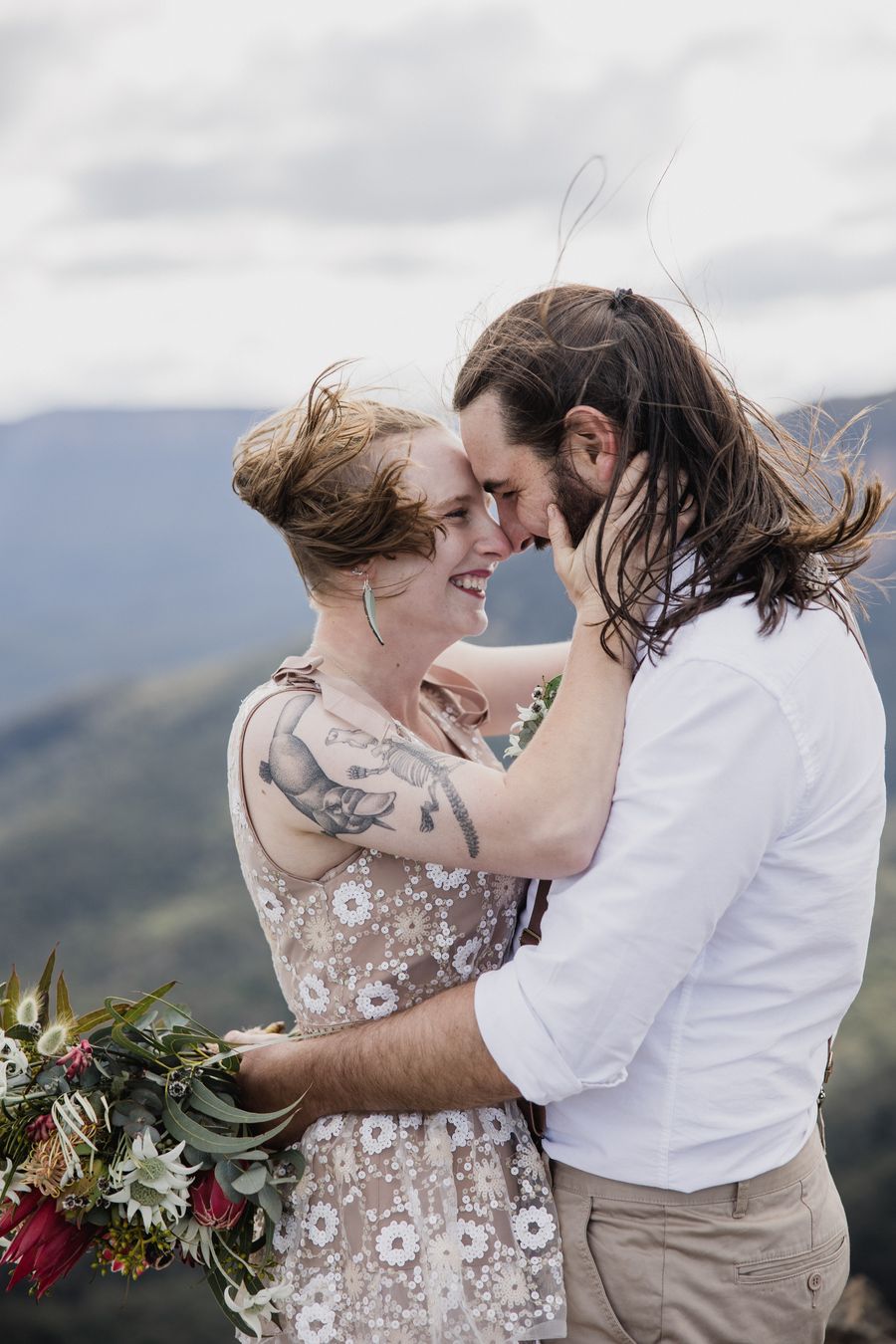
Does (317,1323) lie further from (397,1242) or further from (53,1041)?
(53,1041)

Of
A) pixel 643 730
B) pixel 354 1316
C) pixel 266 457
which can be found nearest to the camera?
pixel 643 730

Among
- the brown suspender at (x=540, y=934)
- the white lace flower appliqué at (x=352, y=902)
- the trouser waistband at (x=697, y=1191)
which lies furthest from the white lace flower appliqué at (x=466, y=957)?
the trouser waistband at (x=697, y=1191)

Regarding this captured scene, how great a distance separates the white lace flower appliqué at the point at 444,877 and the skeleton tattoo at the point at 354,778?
0.81ft

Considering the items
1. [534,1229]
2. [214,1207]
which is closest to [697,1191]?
[534,1229]

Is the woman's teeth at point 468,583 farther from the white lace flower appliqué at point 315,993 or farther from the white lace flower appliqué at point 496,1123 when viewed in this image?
the white lace flower appliqué at point 496,1123

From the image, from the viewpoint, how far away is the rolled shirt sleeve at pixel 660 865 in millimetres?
2109

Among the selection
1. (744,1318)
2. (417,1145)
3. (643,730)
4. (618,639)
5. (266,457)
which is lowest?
(744,1318)

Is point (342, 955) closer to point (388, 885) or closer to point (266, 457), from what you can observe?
point (388, 885)

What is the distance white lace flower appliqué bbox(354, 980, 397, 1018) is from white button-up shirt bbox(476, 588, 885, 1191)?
14.7 inches

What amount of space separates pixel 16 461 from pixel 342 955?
156ft

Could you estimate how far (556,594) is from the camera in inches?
813

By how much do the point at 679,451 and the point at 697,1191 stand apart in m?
Answer: 1.59

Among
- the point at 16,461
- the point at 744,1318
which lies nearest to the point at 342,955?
the point at 744,1318

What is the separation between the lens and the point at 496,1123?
260cm
